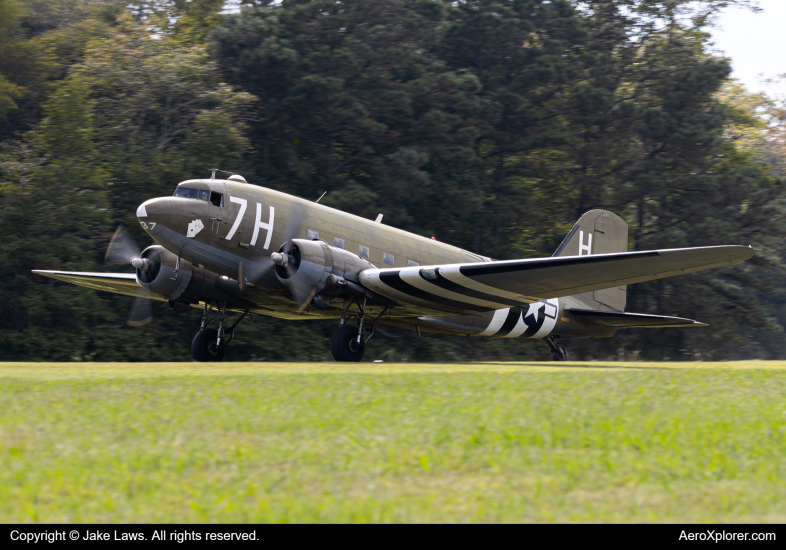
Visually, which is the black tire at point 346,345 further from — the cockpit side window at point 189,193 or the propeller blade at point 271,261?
the cockpit side window at point 189,193

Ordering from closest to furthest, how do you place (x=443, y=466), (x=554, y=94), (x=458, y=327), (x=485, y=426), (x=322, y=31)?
1. (x=443, y=466)
2. (x=485, y=426)
3. (x=458, y=327)
4. (x=322, y=31)
5. (x=554, y=94)

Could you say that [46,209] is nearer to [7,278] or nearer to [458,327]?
[7,278]

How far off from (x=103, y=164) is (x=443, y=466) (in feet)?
80.6

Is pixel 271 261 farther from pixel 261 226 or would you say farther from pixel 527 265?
pixel 527 265

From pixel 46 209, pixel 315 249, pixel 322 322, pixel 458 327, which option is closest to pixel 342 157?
pixel 322 322

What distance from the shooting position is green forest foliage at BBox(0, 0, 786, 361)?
2705cm

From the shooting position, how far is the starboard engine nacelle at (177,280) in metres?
17.0

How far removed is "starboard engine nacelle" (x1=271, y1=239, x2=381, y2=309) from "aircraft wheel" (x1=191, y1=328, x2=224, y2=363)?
3651 mm

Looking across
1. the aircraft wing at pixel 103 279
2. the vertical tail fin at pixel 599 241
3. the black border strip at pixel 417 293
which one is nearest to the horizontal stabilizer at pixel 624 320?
the vertical tail fin at pixel 599 241

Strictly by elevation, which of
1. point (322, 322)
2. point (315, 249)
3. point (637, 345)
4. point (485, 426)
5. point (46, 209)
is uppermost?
point (485, 426)

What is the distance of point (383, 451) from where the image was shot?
631cm

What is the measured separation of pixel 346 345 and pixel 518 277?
3.64m

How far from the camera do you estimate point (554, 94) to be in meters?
37.2

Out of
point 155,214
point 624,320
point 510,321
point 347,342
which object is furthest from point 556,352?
point 155,214
